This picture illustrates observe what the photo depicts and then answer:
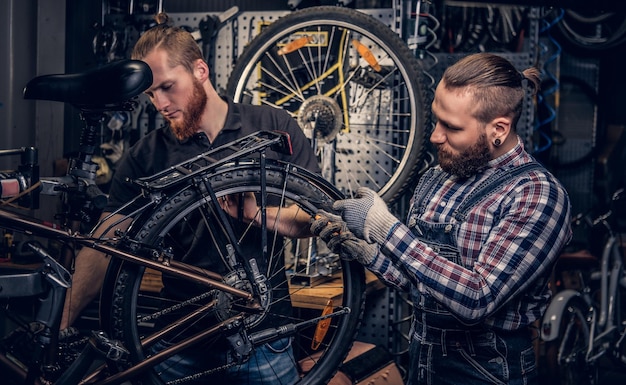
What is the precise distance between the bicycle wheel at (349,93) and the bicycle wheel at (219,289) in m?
0.88

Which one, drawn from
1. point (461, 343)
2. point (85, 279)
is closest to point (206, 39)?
point (85, 279)

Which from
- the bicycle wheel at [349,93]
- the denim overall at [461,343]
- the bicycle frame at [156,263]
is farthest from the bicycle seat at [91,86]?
the bicycle wheel at [349,93]

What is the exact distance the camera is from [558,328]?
388cm

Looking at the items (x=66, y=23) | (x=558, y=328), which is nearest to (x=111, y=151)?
(x=66, y=23)

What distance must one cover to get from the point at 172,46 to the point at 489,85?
1.01 meters

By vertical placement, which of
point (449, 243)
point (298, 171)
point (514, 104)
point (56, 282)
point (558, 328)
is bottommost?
point (558, 328)

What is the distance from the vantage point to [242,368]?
215 centimetres

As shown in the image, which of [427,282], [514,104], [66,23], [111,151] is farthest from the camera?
[66,23]

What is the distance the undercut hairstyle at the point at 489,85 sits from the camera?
184 cm

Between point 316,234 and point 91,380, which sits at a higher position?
point 316,234

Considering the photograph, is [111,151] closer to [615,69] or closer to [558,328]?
[558,328]

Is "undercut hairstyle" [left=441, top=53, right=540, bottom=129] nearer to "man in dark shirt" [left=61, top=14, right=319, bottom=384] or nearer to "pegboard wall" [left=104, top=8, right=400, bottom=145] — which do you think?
"man in dark shirt" [left=61, top=14, right=319, bottom=384]

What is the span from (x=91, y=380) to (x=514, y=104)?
4.44ft

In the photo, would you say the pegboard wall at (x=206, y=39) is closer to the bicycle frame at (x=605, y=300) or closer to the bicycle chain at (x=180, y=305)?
the bicycle chain at (x=180, y=305)
